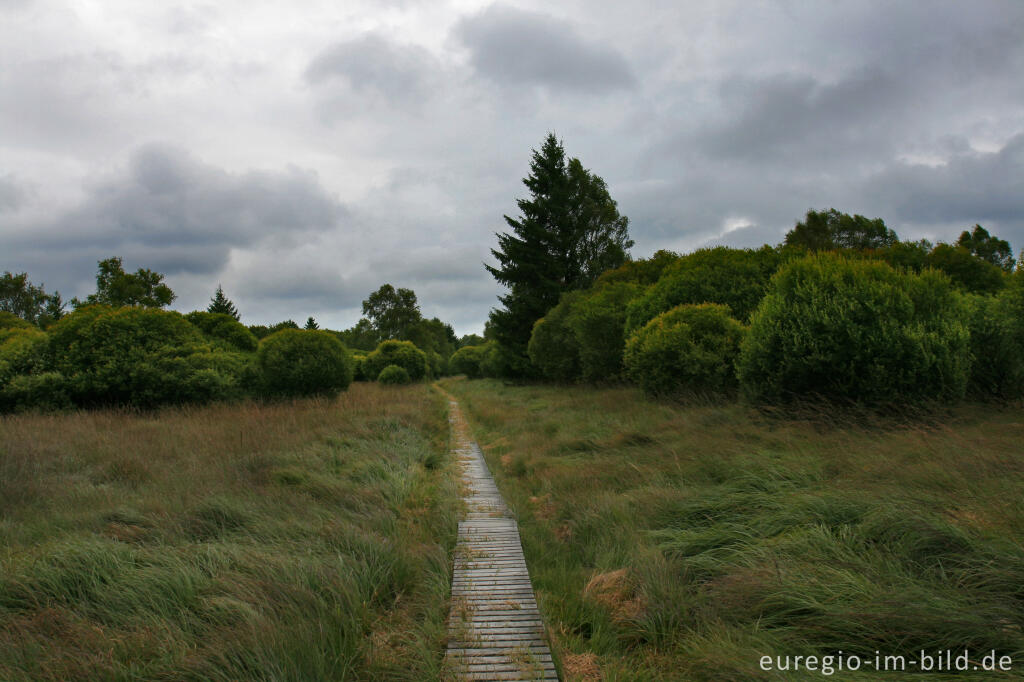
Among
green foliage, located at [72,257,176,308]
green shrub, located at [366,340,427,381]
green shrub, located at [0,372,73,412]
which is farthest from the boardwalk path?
green foliage, located at [72,257,176,308]

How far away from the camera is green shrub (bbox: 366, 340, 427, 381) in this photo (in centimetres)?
3528

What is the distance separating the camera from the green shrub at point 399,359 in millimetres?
35281

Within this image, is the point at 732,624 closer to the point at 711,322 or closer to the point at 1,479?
the point at 1,479

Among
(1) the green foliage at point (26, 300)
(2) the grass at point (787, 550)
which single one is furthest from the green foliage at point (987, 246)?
(1) the green foliage at point (26, 300)

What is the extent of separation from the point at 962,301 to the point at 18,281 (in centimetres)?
6037

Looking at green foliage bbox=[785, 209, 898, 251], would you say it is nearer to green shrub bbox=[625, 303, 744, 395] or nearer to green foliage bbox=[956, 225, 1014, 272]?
green foliage bbox=[956, 225, 1014, 272]

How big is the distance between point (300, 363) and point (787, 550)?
49.8 ft

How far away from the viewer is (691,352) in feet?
38.2

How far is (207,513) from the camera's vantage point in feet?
15.0

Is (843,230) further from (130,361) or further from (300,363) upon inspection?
(130,361)

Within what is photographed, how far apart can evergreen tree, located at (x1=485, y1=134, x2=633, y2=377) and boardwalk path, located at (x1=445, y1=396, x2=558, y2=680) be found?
25953mm

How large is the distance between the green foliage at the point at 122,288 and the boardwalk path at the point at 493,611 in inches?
1468

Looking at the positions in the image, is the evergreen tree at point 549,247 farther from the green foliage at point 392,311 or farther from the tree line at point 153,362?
the green foliage at point 392,311

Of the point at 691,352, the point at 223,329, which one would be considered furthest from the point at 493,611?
the point at 223,329
